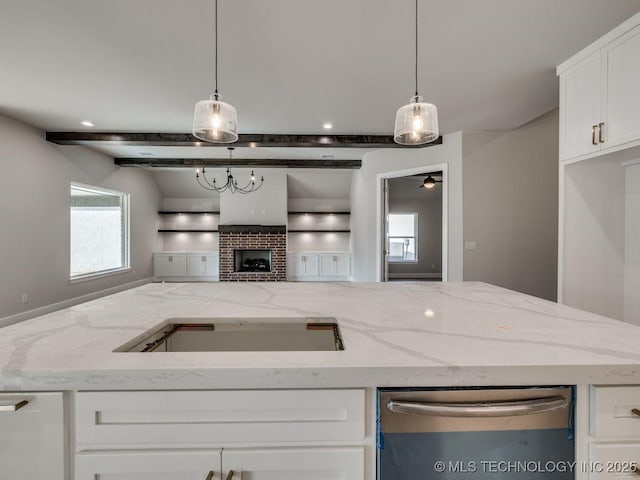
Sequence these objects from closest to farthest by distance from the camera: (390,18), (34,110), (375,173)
→ (390,18) < (34,110) < (375,173)

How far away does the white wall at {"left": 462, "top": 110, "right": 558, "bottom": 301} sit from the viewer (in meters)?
4.00

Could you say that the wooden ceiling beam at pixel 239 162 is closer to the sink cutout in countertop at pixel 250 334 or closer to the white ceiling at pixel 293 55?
the white ceiling at pixel 293 55

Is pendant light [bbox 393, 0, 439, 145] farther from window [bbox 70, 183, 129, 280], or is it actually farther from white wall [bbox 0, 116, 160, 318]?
window [bbox 70, 183, 129, 280]

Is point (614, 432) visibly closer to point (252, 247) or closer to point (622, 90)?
point (622, 90)

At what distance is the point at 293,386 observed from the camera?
81 cm

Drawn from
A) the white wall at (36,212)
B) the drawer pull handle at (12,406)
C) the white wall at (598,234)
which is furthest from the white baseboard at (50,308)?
the white wall at (598,234)

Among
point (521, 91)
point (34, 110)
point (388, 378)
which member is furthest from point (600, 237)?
point (34, 110)

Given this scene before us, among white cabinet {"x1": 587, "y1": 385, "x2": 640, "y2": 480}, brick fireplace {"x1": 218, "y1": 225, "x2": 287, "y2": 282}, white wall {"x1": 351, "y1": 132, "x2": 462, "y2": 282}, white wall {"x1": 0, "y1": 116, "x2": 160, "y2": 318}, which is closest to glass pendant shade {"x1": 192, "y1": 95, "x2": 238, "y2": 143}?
white cabinet {"x1": 587, "y1": 385, "x2": 640, "y2": 480}

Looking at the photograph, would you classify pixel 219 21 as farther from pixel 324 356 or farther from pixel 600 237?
pixel 600 237

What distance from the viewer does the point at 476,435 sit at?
2.73 ft

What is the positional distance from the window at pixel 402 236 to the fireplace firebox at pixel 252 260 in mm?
3573

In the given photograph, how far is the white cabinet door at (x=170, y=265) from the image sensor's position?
7.77 meters

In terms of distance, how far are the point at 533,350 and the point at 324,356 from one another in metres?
0.60

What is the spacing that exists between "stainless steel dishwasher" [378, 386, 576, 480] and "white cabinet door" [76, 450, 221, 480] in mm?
458
